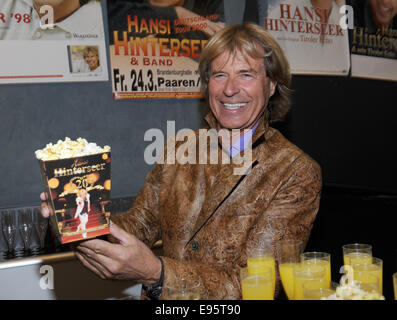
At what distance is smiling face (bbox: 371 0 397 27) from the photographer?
3.95 meters

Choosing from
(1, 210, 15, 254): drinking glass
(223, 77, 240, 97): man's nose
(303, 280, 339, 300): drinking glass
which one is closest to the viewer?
(303, 280, 339, 300): drinking glass

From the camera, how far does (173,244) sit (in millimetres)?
1983

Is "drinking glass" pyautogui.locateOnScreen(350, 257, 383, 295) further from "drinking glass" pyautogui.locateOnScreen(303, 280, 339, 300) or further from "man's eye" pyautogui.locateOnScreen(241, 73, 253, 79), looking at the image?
"man's eye" pyautogui.locateOnScreen(241, 73, 253, 79)

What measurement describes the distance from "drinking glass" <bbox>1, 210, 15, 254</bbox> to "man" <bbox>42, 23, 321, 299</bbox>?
3.09ft

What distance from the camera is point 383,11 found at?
13.0 feet

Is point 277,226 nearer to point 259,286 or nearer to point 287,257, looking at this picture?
Answer: point 287,257

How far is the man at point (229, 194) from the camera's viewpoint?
1.56 meters

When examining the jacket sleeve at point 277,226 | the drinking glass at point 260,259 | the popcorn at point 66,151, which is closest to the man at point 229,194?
the jacket sleeve at point 277,226

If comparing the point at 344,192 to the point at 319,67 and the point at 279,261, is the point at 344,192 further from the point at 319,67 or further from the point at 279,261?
the point at 279,261

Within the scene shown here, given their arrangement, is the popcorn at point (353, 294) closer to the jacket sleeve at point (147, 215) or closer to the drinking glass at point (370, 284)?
the drinking glass at point (370, 284)

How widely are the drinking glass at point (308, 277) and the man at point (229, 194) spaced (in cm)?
29
